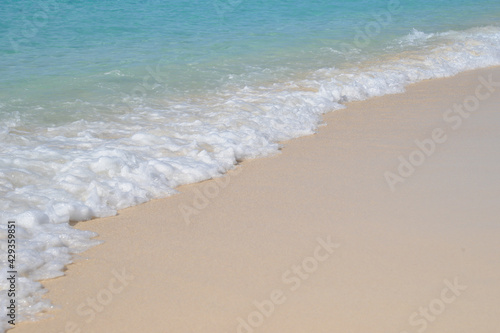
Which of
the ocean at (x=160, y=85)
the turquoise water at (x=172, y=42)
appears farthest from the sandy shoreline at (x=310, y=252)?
the turquoise water at (x=172, y=42)

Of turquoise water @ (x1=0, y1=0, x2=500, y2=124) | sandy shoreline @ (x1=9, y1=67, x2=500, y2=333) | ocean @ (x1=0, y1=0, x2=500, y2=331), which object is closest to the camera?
sandy shoreline @ (x1=9, y1=67, x2=500, y2=333)

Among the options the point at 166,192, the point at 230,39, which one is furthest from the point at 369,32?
the point at 166,192

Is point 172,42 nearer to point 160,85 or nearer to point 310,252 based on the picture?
point 160,85

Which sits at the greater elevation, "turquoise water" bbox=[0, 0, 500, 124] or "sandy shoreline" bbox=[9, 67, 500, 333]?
"sandy shoreline" bbox=[9, 67, 500, 333]

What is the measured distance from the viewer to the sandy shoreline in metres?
3.35

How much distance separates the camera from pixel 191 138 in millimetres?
6398

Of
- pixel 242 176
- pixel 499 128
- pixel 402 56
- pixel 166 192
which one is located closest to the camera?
pixel 166 192

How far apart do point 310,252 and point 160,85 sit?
216 inches

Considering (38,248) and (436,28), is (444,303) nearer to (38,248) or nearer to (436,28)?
(38,248)

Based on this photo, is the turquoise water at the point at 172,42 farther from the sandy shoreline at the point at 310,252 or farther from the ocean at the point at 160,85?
the sandy shoreline at the point at 310,252

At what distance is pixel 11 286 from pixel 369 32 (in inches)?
466

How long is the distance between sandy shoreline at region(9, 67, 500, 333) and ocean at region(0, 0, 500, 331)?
1.04ft

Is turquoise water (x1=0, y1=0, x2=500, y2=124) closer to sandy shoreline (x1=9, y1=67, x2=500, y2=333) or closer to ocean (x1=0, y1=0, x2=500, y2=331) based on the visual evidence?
ocean (x1=0, y1=0, x2=500, y2=331)

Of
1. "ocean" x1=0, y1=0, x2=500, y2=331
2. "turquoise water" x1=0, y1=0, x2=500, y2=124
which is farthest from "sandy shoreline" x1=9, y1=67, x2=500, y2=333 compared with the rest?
"turquoise water" x1=0, y1=0, x2=500, y2=124
